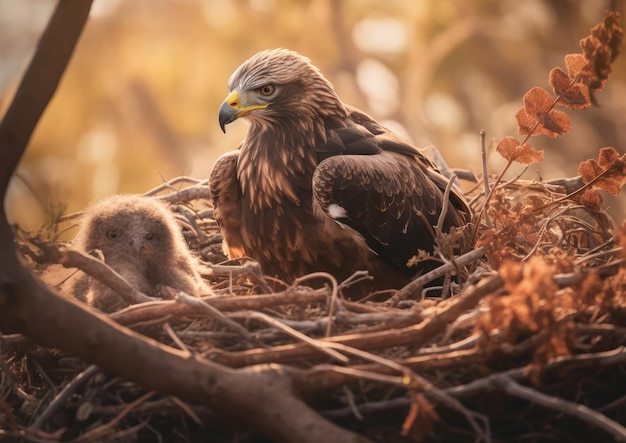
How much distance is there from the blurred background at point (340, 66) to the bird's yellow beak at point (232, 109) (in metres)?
6.78

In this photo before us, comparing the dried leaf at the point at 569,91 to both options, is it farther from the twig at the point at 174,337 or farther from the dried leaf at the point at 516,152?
the twig at the point at 174,337

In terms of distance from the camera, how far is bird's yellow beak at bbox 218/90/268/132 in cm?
523

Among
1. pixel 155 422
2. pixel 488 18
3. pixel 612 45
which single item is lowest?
pixel 155 422

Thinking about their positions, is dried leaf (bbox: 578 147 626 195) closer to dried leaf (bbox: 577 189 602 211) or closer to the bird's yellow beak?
dried leaf (bbox: 577 189 602 211)

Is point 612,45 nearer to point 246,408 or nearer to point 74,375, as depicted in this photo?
point 246,408

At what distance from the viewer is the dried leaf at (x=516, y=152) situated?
464cm

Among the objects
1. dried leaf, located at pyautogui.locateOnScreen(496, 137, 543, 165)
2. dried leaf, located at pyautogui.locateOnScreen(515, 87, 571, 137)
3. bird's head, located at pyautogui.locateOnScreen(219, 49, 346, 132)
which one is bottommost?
dried leaf, located at pyautogui.locateOnScreen(496, 137, 543, 165)

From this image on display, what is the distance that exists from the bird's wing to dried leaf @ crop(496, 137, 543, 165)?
147 centimetres

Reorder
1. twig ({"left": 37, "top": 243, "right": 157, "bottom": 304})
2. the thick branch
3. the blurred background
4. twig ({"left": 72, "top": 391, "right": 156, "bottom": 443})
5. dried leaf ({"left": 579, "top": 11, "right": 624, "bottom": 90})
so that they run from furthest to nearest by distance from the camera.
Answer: the blurred background → dried leaf ({"left": 579, "top": 11, "right": 624, "bottom": 90}) → twig ({"left": 37, "top": 243, "right": 157, "bottom": 304}) → twig ({"left": 72, "top": 391, "right": 156, "bottom": 443}) → the thick branch

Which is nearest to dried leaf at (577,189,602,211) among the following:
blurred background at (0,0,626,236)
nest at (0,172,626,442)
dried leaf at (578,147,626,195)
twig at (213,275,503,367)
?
dried leaf at (578,147,626,195)

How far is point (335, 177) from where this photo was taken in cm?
486

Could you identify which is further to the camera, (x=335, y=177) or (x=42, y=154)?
(x=42, y=154)

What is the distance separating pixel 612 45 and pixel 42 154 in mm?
8155

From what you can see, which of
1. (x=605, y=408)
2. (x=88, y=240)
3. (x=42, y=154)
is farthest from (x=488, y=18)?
(x=605, y=408)
